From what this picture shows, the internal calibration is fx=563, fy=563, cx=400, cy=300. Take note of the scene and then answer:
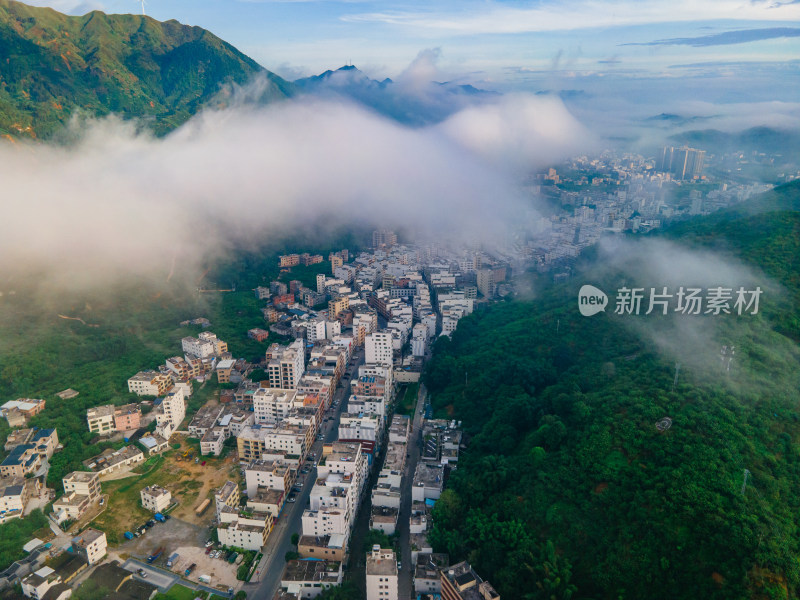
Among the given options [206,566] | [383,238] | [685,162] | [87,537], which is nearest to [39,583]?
[87,537]

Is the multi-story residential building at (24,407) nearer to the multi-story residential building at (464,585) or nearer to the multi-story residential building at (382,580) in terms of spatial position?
the multi-story residential building at (382,580)

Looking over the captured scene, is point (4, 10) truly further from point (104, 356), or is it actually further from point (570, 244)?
point (570, 244)

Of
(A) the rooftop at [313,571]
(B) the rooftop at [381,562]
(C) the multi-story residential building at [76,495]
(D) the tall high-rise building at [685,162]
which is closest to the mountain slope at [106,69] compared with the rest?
(C) the multi-story residential building at [76,495]

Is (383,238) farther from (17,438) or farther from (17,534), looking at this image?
(17,534)

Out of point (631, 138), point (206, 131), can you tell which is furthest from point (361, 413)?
point (631, 138)

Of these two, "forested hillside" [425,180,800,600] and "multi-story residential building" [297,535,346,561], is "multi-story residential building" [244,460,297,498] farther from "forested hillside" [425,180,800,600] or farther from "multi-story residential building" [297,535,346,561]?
"forested hillside" [425,180,800,600]

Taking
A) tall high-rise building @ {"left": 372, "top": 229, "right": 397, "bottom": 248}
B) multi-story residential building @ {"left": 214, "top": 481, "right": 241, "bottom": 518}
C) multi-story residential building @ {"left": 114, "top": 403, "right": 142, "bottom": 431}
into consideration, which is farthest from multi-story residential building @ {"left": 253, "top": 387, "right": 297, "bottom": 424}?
tall high-rise building @ {"left": 372, "top": 229, "right": 397, "bottom": 248}
